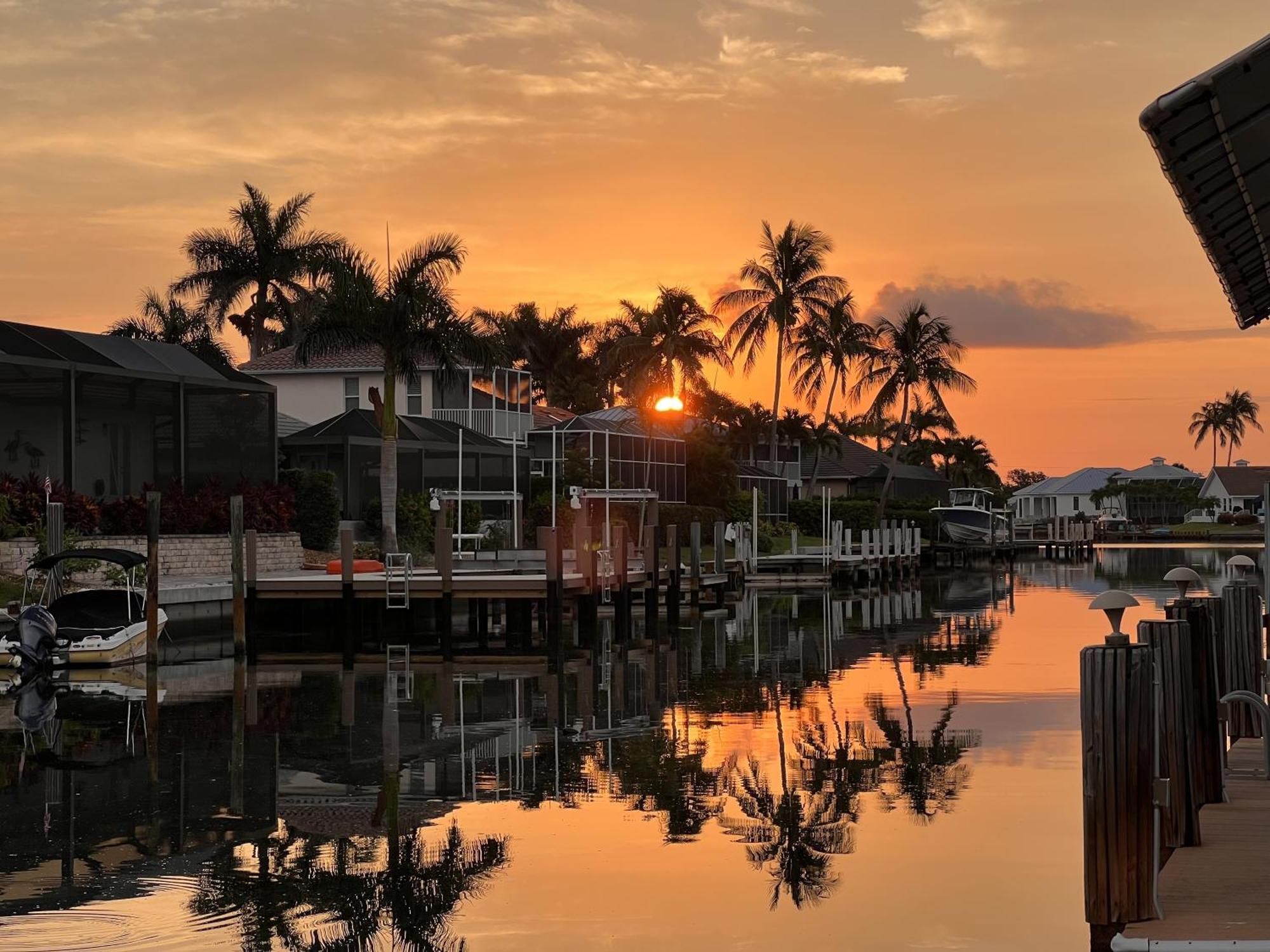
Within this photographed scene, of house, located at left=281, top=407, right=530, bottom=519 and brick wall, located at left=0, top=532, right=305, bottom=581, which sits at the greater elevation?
house, located at left=281, top=407, right=530, bottom=519

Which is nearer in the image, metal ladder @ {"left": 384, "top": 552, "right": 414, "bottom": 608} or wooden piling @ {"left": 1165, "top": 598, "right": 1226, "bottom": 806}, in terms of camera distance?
wooden piling @ {"left": 1165, "top": 598, "right": 1226, "bottom": 806}

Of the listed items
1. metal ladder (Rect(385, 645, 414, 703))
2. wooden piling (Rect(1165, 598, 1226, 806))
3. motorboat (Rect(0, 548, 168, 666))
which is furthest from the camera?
motorboat (Rect(0, 548, 168, 666))

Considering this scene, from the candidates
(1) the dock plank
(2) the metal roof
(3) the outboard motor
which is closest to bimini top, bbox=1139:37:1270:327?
(1) the dock plank

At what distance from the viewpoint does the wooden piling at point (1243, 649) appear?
13.4m

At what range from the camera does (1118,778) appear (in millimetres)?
7746

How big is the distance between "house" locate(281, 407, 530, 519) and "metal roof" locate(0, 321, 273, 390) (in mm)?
6586

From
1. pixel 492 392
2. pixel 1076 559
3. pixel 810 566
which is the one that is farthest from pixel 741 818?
pixel 1076 559

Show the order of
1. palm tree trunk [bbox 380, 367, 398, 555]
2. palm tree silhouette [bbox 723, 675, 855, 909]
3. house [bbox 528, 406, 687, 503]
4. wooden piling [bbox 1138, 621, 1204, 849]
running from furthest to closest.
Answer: house [bbox 528, 406, 687, 503] → palm tree trunk [bbox 380, 367, 398, 555] → palm tree silhouette [bbox 723, 675, 855, 909] → wooden piling [bbox 1138, 621, 1204, 849]

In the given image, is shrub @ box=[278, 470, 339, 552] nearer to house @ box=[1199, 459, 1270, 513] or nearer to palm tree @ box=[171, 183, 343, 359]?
palm tree @ box=[171, 183, 343, 359]

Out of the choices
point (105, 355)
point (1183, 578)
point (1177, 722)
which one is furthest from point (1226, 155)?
point (105, 355)

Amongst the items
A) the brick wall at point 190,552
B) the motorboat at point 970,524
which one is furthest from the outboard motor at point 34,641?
the motorboat at point 970,524

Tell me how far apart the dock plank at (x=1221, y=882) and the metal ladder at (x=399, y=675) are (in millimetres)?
15947

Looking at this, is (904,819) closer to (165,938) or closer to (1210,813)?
(1210,813)

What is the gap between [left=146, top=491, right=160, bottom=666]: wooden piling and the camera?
2733cm
